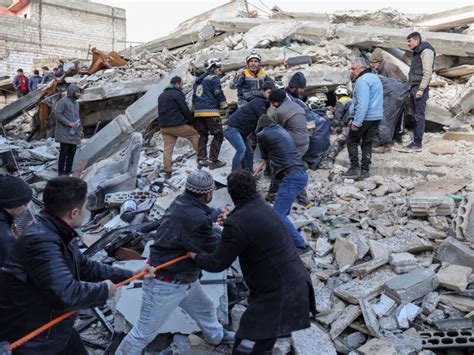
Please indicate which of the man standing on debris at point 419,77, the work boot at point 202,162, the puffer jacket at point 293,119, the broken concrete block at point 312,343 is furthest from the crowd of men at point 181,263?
the man standing on debris at point 419,77

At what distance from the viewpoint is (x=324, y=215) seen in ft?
18.5

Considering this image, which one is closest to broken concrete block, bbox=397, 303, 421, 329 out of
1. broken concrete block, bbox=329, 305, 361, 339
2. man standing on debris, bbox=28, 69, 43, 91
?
broken concrete block, bbox=329, 305, 361, 339

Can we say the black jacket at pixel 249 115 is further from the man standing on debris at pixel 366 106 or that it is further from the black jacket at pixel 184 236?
the black jacket at pixel 184 236

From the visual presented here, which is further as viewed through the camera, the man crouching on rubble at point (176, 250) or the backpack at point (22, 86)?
the backpack at point (22, 86)

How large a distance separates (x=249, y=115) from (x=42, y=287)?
4315 millimetres

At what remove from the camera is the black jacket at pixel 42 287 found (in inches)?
83.3

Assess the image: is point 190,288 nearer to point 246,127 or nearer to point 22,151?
point 246,127

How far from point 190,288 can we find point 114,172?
14.8 ft

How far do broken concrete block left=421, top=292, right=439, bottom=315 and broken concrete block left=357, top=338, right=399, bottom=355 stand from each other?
55cm

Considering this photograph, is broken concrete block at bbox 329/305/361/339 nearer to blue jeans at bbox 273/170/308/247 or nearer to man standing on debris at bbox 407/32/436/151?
blue jeans at bbox 273/170/308/247

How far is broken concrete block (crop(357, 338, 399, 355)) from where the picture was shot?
338 cm

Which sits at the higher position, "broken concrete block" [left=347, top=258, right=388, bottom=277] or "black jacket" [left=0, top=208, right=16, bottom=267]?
"black jacket" [left=0, top=208, right=16, bottom=267]

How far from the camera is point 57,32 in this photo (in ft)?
79.0

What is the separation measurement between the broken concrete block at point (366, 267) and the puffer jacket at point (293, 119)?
6.16ft
